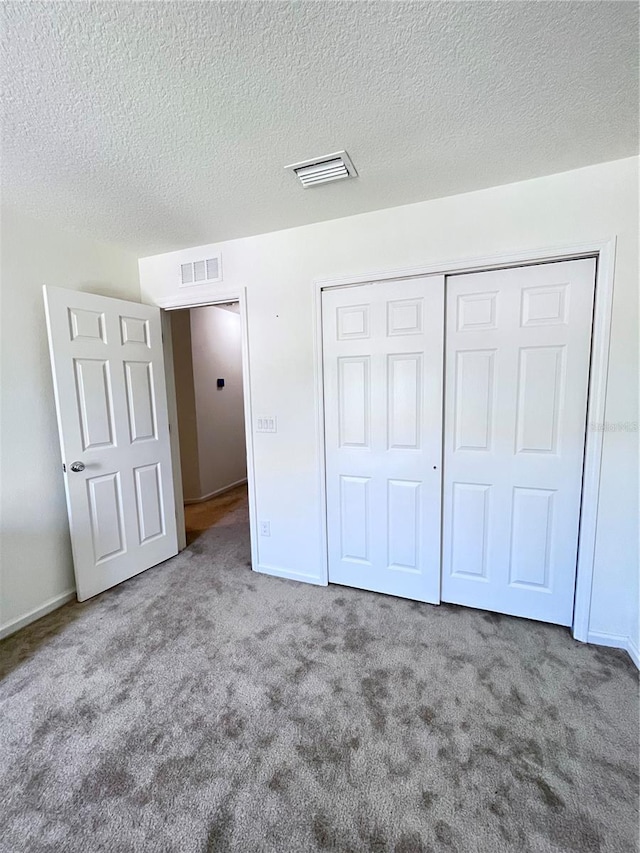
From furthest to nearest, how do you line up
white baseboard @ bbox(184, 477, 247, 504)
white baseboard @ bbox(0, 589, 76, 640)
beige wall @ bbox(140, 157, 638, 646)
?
white baseboard @ bbox(184, 477, 247, 504) < white baseboard @ bbox(0, 589, 76, 640) < beige wall @ bbox(140, 157, 638, 646)

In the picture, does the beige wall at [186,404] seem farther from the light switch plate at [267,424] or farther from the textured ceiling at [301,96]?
the textured ceiling at [301,96]

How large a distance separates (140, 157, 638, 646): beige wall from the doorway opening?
1363mm

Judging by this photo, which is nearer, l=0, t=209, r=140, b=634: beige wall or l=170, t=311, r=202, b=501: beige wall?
l=0, t=209, r=140, b=634: beige wall

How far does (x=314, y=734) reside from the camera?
1.39 metres

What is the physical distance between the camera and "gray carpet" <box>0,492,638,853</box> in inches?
43.1

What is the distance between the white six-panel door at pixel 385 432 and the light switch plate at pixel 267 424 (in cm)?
38

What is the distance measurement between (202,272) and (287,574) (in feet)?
7.48

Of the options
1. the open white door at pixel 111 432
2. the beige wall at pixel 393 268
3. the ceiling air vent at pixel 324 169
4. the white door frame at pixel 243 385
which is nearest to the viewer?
the ceiling air vent at pixel 324 169

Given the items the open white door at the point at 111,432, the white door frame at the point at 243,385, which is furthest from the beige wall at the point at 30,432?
the white door frame at the point at 243,385

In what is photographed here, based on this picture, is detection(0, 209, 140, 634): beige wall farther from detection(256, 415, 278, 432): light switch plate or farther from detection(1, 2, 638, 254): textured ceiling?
detection(256, 415, 278, 432): light switch plate

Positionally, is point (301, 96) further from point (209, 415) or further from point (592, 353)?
point (209, 415)

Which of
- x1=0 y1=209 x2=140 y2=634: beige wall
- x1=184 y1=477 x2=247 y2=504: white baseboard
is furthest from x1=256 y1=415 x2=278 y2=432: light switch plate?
x1=184 y1=477 x2=247 y2=504: white baseboard

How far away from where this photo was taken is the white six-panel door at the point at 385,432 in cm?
206

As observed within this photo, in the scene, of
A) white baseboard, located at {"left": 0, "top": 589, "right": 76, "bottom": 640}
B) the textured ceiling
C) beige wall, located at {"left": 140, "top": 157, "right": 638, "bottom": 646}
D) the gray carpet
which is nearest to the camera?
the textured ceiling
